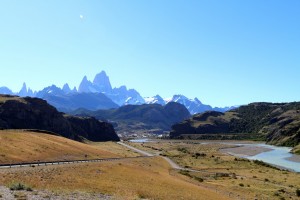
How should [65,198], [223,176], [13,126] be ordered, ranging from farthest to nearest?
[13,126]
[223,176]
[65,198]

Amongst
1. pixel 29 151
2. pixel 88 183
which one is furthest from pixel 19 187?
pixel 29 151

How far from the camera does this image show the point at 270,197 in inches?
2261

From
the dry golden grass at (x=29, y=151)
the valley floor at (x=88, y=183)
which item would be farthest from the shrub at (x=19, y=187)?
the dry golden grass at (x=29, y=151)

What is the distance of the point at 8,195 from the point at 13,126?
497 ft

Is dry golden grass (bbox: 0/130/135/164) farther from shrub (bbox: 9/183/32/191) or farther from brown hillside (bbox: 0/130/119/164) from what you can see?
shrub (bbox: 9/183/32/191)

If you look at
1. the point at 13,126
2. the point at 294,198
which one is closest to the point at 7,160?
the point at 294,198

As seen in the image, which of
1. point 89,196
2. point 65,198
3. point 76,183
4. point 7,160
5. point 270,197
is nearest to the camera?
point 65,198

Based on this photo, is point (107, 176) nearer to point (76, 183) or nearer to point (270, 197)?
point (76, 183)

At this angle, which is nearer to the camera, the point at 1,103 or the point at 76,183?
the point at 76,183

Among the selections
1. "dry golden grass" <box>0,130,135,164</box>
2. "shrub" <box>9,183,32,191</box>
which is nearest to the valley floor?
"dry golden grass" <box>0,130,135,164</box>

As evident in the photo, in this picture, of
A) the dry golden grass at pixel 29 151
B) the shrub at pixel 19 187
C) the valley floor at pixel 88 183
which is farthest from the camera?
the dry golden grass at pixel 29 151

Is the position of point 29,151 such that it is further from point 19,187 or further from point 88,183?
point 19,187

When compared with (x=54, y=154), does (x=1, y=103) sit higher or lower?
higher

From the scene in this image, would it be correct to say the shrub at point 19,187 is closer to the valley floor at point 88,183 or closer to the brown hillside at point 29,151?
the valley floor at point 88,183
